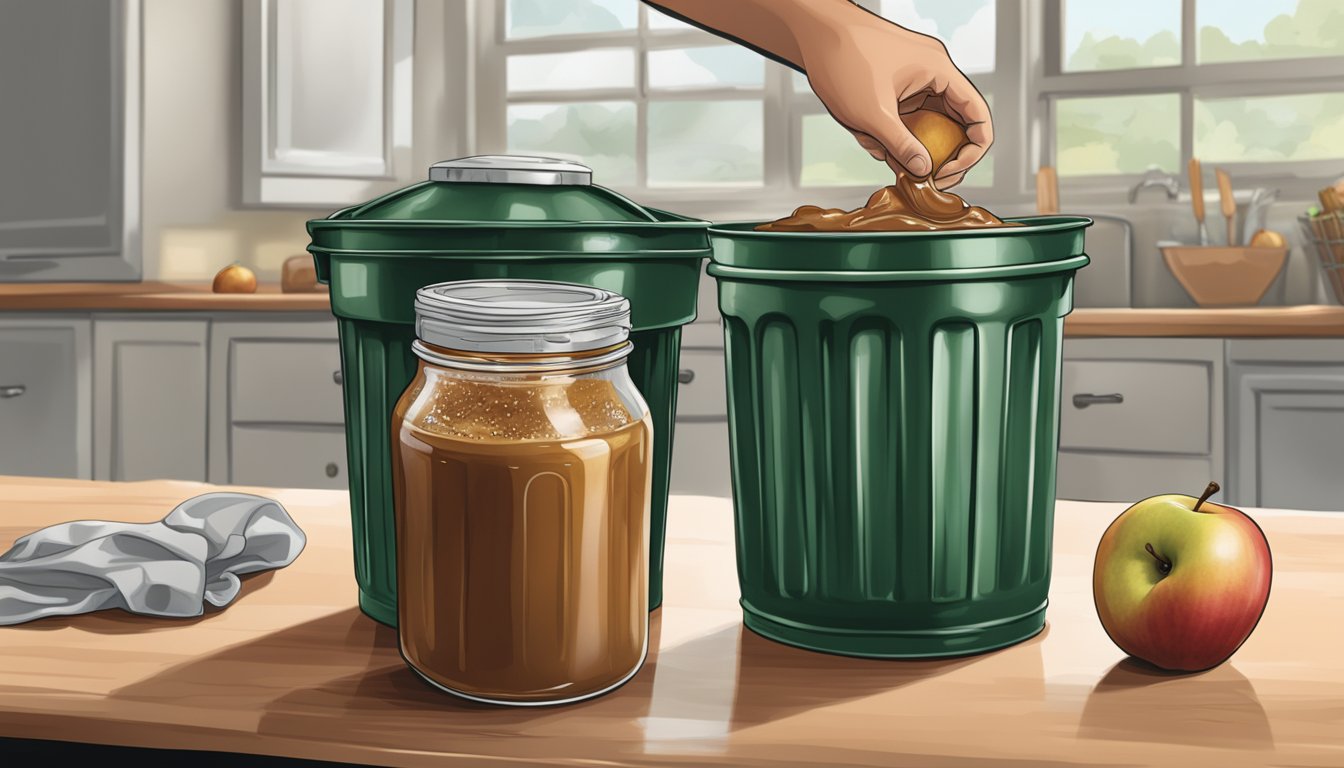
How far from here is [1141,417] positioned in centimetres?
238

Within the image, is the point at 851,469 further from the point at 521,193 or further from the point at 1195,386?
the point at 1195,386

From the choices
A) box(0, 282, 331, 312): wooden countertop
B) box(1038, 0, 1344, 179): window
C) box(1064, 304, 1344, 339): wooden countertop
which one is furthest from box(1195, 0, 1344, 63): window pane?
box(0, 282, 331, 312): wooden countertop

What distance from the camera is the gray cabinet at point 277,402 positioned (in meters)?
2.67

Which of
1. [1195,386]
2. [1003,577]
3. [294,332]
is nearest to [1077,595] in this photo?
[1003,577]

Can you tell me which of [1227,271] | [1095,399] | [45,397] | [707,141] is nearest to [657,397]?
[1095,399]

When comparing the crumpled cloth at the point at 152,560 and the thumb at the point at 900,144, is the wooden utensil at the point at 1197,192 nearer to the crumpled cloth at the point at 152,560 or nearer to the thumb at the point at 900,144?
the thumb at the point at 900,144

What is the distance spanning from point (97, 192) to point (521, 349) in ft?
9.63

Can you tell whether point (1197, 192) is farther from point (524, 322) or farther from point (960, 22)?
point (524, 322)

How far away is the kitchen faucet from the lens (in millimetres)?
2971

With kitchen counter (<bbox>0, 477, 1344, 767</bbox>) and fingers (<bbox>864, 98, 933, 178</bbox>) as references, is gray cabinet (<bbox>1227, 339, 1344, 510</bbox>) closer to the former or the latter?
kitchen counter (<bbox>0, 477, 1344, 767</bbox>)

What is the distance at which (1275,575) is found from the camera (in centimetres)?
68

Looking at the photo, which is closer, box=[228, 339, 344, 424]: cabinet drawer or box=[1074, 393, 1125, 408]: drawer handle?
box=[1074, 393, 1125, 408]: drawer handle

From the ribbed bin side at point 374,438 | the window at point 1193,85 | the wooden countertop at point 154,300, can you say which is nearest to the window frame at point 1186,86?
the window at point 1193,85

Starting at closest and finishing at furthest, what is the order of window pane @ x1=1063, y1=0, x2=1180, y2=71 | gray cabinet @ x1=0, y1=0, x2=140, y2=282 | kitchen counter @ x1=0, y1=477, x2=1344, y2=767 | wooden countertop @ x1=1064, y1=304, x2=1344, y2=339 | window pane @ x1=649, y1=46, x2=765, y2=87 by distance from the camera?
kitchen counter @ x1=0, y1=477, x2=1344, y2=767 < wooden countertop @ x1=1064, y1=304, x2=1344, y2=339 < gray cabinet @ x1=0, y1=0, x2=140, y2=282 < window pane @ x1=1063, y1=0, x2=1180, y2=71 < window pane @ x1=649, y1=46, x2=765, y2=87
